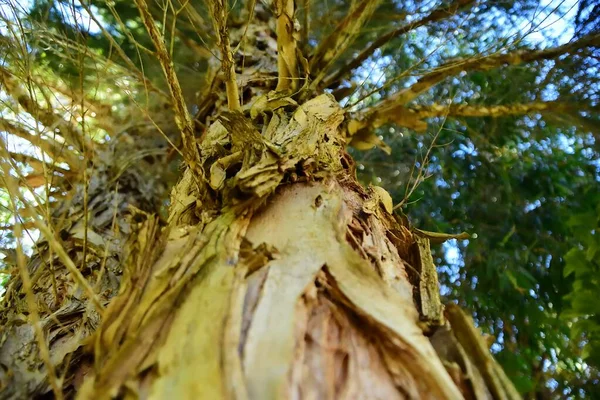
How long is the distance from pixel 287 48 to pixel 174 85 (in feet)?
2.63

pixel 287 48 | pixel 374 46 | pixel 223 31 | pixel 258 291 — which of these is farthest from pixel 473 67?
pixel 258 291

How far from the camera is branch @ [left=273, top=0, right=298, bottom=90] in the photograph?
1.68 metres

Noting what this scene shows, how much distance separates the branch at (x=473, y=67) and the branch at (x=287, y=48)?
2.07ft

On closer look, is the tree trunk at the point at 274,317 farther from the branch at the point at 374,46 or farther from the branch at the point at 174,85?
the branch at the point at 374,46

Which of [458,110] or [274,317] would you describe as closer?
[274,317]

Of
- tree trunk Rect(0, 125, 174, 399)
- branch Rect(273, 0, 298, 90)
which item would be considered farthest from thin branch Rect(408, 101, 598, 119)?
tree trunk Rect(0, 125, 174, 399)

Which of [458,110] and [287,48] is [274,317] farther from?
[458,110]

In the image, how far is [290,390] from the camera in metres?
0.60

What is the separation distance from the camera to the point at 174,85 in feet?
3.49

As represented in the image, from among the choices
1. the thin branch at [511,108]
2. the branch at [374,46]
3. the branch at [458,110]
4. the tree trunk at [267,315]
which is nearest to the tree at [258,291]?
the tree trunk at [267,315]

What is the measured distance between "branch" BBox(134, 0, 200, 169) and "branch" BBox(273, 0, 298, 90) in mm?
675

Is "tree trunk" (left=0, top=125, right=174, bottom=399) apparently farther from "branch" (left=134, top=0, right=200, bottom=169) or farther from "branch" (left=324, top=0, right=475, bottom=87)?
"branch" (left=324, top=0, right=475, bottom=87)

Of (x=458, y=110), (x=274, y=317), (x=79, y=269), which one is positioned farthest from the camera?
(x=458, y=110)

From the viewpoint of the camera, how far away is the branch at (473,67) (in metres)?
2.27
